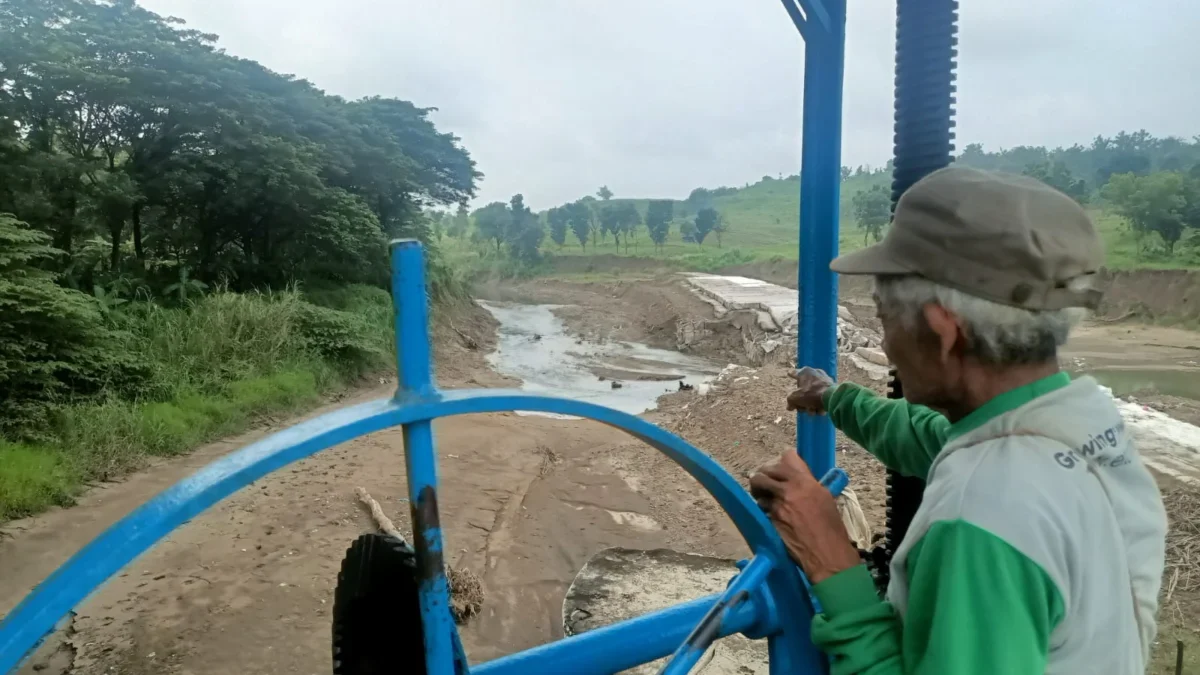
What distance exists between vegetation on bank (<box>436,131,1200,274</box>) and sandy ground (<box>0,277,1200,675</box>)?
1256 centimetres

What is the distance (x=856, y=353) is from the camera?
39.8ft

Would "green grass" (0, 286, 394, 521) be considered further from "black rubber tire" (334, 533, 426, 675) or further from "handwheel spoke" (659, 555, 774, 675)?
"handwheel spoke" (659, 555, 774, 675)

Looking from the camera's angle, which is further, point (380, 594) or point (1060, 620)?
point (380, 594)

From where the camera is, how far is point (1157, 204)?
2161 centimetres

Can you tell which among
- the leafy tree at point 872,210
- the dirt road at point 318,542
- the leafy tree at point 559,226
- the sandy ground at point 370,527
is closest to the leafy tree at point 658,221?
the leafy tree at point 559,226

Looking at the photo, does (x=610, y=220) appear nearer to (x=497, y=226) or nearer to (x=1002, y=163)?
(x=497, y=226)

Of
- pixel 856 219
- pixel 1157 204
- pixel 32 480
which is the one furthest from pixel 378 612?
pixel 856 219

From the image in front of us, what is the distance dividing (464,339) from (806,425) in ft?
50.9

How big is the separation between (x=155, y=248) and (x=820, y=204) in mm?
12496

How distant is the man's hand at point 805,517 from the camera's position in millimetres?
1033

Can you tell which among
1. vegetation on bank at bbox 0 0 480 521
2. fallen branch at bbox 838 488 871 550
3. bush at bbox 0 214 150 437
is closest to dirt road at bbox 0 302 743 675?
vegetation on bank at bbox 0 0 480 521

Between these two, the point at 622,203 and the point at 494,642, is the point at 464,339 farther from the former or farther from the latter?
the point at 622,203

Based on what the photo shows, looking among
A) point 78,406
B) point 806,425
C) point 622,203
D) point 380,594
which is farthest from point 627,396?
point 622,203

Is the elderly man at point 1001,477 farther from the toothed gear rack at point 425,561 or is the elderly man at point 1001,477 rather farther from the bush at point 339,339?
the bush at point 339,339
